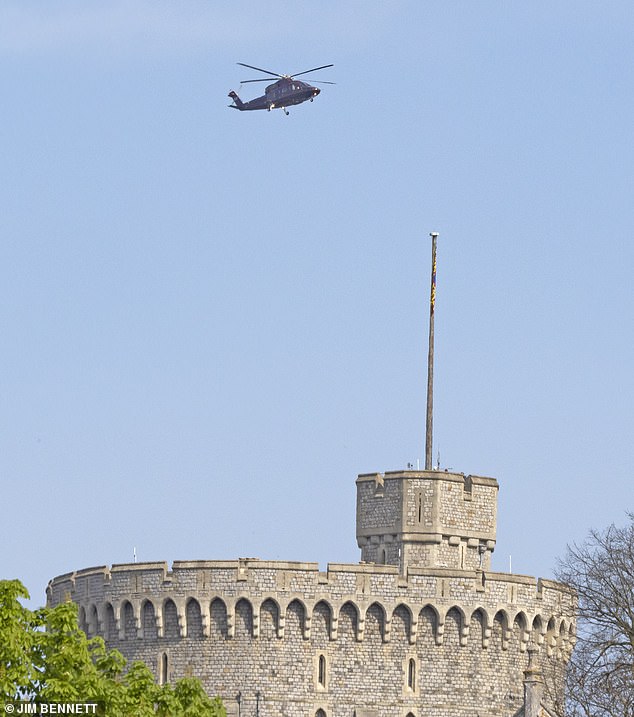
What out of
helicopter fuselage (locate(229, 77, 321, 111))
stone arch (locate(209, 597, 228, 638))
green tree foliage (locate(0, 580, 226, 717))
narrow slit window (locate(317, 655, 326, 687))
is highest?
helicopter fuselage (locate(229, 77, 321, 111))

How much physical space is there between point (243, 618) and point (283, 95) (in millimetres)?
40135

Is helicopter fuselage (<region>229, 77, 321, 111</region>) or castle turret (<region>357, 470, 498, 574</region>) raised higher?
helicopter fuselage (<region>229, 77, 321, 111</region>)

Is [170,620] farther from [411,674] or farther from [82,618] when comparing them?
[411,674]

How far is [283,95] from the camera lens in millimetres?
123938

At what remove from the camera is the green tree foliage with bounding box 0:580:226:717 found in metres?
60.8

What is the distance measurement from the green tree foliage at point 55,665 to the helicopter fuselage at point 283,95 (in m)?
60.4

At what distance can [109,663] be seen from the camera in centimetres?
6594

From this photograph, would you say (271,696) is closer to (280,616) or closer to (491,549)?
(280,616)

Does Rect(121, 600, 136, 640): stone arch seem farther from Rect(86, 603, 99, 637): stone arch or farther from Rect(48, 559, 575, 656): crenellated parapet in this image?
Rect(86, 603, 99, 637): stone arch

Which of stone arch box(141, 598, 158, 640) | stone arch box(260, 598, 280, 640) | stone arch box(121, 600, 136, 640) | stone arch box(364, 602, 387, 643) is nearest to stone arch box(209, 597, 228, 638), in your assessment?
stone arch box(260, 598, 280, 640)

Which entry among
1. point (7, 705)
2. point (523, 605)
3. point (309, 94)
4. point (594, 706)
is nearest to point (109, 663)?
point (7, 705)

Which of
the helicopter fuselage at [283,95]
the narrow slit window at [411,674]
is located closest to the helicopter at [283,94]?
the helicopter fuselage at [283,95]

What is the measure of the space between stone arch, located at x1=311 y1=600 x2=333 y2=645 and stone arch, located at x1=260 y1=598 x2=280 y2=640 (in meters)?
1.31

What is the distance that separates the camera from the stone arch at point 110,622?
92.9 m
